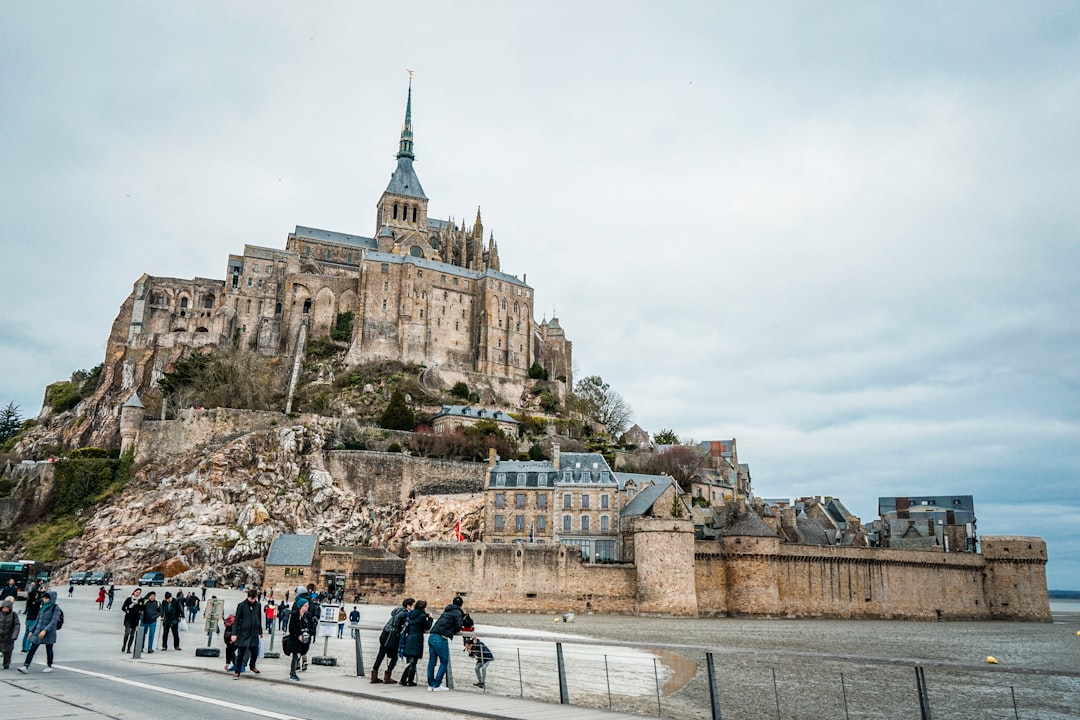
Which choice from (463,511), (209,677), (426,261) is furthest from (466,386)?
(209,677)

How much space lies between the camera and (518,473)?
47406 millimetres

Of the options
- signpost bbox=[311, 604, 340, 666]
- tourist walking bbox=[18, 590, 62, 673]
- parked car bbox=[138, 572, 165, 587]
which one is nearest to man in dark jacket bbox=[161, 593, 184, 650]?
signpost bbox=[311, 604, 340, 666]

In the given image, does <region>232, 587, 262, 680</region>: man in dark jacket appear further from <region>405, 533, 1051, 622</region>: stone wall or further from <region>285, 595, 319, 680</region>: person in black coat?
<region>405, 533, 1051, 622</region>: stone wall

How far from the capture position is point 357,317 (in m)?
73.7

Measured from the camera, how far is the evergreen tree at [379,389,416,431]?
5981 centimetres

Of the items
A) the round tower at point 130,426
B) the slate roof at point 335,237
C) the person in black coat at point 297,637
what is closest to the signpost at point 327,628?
the person in black coat at point 297,637

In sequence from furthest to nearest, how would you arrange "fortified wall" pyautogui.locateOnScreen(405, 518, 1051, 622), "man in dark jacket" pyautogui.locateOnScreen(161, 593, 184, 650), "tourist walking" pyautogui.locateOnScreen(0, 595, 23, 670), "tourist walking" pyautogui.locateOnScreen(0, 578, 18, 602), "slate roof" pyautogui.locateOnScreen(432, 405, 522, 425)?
"slate roof" pyautogui.locateOnScreen(432, 405, 522, 425)
"fortified wall" pyautogui.locateOnScreen(405, 518, 1051, 622)
"tourist walking" pyautogui.locateOnScreen(0, 578, 18, 602)
"man in dark jacket" pyautogui.locateOnScreen(161, 593, 184, 650)
"tourist walking" pyautogui.locateOnScreen(0, 595, 23, 670)

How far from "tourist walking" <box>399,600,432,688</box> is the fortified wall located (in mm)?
30036

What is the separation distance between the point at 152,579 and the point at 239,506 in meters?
7.11

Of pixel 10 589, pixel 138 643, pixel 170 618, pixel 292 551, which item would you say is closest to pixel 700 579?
pixel 292 551

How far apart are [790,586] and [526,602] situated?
1466 cm

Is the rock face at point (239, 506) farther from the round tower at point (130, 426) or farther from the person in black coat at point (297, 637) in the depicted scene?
the person in black coat at point (297, 637)

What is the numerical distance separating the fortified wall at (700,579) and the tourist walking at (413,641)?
30.0 m

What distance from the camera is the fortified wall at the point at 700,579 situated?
42000 mm
